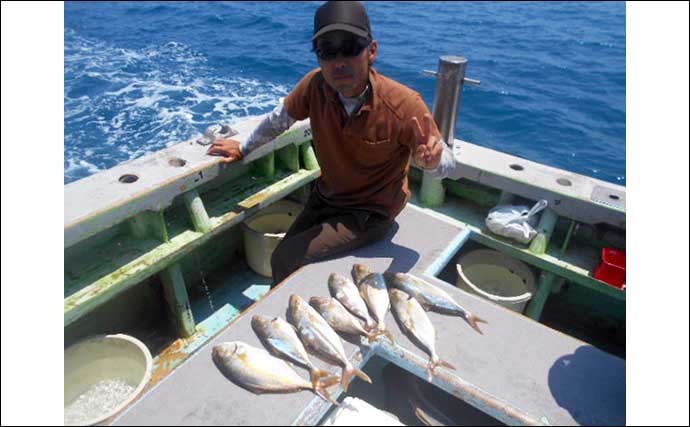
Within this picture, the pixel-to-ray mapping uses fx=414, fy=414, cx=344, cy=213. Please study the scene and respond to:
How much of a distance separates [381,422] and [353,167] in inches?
66.7

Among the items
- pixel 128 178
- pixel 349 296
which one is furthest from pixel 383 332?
pixel 128 178

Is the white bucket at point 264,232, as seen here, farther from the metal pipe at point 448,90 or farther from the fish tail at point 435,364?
the fish tail at point 435,364

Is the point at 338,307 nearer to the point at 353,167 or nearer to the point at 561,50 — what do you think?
the point at 353,167

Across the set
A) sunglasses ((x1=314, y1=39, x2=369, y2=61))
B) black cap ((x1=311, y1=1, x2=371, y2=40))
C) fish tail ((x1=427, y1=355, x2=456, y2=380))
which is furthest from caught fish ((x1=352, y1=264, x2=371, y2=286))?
black cap ((x1=311, y1=1, x2=371, y2=40))

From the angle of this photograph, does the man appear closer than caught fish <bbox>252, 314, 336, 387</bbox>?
No

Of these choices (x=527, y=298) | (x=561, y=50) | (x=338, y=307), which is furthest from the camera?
(x=561, y=50)

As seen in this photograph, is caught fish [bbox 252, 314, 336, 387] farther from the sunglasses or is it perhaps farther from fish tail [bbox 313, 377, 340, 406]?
the sunglasses

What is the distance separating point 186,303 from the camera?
343 centimetres

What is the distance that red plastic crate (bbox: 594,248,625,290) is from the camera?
315cm

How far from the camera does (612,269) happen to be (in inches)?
125

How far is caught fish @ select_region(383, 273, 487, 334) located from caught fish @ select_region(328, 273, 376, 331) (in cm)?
24

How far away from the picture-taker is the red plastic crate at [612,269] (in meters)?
3.15

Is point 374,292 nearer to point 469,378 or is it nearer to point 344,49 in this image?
point 469,378

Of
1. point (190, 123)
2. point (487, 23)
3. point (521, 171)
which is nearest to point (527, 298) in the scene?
point (521, 171)
